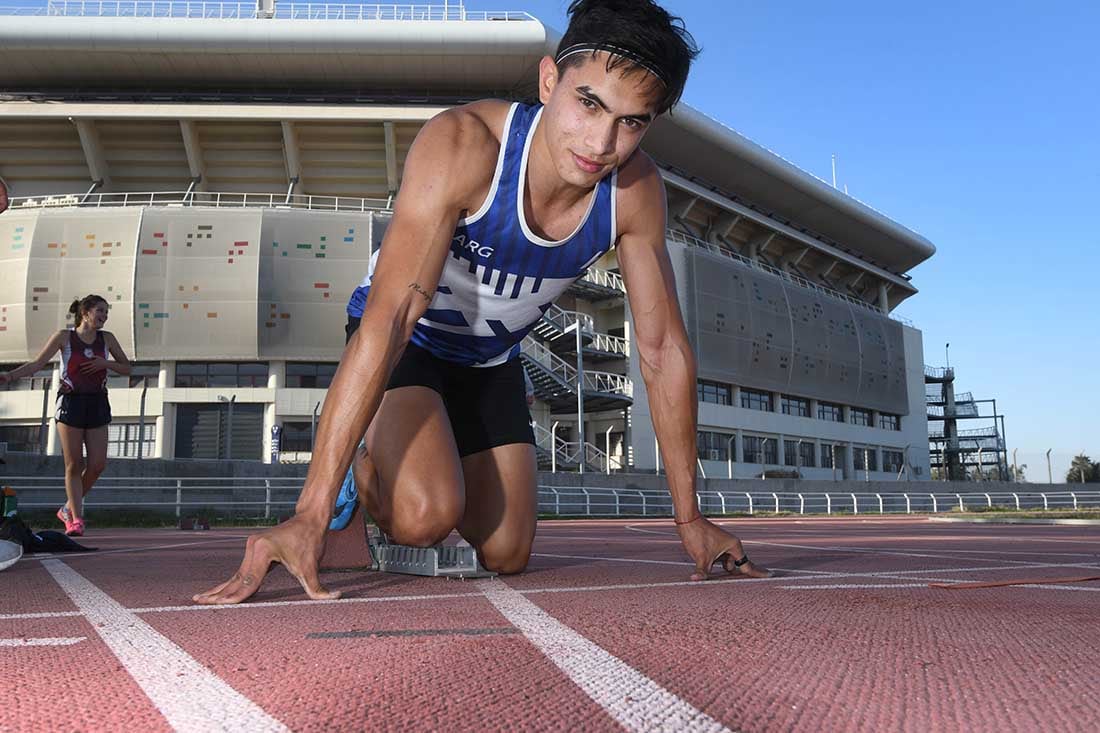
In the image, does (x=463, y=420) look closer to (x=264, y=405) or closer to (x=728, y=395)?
(x=264, y=405)

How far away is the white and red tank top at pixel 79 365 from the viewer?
7375mm

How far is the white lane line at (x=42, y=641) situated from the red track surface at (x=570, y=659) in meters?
0.05

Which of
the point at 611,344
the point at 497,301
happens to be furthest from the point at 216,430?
the point at 497,301

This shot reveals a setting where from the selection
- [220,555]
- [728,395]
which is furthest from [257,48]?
[220,555]

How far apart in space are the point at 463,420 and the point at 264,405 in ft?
111

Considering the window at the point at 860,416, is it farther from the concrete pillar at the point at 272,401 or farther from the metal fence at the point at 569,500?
the concrete pillar at the point at 272,401

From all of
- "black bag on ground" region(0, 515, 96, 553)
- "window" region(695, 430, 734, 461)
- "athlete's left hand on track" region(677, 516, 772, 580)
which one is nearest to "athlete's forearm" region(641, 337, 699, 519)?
"athlete's left hand on track" region(677, 516, 772, 580)

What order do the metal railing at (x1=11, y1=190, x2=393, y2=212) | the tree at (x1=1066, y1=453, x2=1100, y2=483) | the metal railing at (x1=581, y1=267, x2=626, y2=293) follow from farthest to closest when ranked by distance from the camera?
the tree at (x1=1066, y1=453, x2=1100, y2=483) < the metal railing at (x1=581, y1=267, x2=626, y2=293) < the metal railing at (x1=11, y1=190, x2=393, y2=212)

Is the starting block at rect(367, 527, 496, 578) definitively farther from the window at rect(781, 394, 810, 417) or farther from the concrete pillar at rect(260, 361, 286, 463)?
the window at rect(781, 394, 810, 417)

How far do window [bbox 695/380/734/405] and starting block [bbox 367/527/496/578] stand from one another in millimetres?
41794

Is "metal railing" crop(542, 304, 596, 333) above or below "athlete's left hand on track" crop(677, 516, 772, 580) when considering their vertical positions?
above

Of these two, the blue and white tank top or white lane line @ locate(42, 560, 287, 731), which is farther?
the blue and white tank top

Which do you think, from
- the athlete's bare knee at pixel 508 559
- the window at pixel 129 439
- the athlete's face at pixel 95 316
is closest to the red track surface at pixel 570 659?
the athlete's bare knee at pixel 508 559

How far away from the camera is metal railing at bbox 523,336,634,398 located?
3525cm
